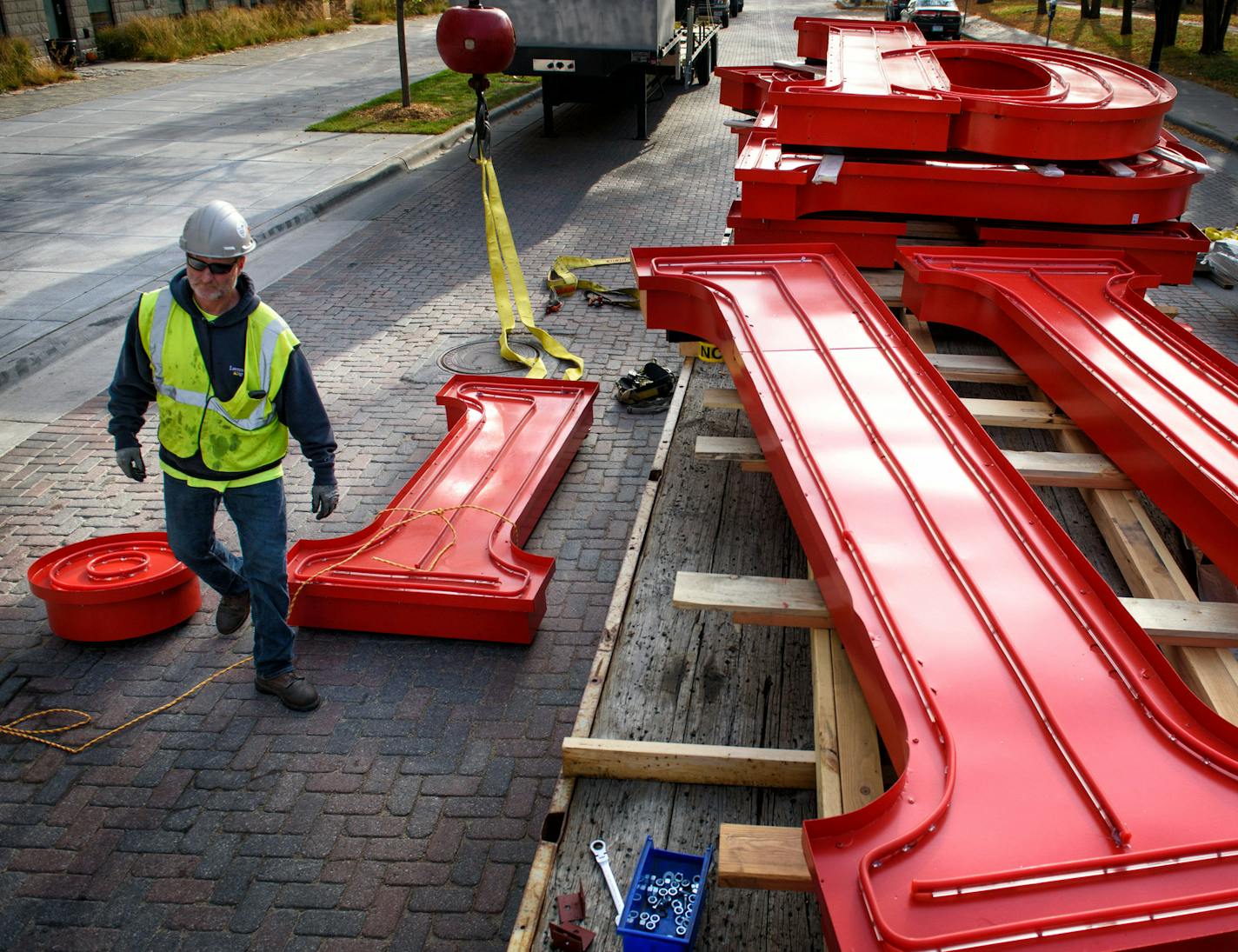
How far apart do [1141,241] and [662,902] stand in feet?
15.9

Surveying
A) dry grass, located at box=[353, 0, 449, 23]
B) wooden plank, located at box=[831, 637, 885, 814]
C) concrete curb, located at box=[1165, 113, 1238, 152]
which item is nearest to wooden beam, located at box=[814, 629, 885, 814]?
wooden plank, located at box=[831, 637, 885, 814]

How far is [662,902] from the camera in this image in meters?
2.63

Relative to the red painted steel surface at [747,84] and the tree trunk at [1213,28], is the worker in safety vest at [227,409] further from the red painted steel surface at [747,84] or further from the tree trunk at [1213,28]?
the tree trunk at [1213,28]

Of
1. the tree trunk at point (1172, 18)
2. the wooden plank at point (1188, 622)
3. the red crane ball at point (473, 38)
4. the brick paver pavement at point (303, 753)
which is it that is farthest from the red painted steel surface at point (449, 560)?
the tree trunk at point (1172, 18)

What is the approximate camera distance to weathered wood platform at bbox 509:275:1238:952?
2676mm

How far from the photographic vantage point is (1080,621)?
2.77m

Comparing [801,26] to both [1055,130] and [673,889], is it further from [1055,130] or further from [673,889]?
[673,889]

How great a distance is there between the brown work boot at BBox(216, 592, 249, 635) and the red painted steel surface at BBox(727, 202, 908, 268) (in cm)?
339

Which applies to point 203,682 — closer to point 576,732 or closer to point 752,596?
point 576,732

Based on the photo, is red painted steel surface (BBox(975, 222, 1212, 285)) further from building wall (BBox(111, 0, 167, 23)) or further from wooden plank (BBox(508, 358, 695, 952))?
building wall (BBox(111, 0, 167, 23))

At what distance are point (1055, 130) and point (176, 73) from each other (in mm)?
21542

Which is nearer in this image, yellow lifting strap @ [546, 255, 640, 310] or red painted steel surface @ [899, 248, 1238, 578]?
red painted steel surface @ [899, 248, 1238, 578]

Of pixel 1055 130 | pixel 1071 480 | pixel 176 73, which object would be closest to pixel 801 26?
pixel 1055 130

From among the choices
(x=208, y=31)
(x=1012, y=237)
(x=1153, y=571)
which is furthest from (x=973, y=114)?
(x=208, y=31)
